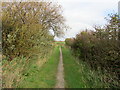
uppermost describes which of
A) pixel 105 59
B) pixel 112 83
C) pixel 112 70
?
pixel 105 59

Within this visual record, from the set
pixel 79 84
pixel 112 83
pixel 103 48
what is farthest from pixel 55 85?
pixel 103 48

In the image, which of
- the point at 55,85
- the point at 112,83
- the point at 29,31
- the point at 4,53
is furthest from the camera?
the point at 29,31

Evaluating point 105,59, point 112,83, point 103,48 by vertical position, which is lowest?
point 112,83

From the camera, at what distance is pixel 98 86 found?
5.02m

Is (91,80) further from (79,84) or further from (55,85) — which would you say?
(55,85)

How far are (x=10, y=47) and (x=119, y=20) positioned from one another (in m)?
6.24

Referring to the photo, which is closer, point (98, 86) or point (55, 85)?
point (98, 86)

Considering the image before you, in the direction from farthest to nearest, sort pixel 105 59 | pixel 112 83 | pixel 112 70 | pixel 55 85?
pixel 55 85 < pixel 105 59 < pixel 112 70 < pixel 112 83

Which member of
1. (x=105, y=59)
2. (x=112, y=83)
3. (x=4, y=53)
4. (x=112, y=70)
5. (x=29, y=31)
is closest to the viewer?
(x=112, y=83)

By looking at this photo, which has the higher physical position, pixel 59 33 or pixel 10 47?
pixel 59 33

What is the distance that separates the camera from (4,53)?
617 cm

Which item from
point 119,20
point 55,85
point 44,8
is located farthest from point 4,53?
point 44,8

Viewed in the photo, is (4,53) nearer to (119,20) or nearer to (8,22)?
(8,22)

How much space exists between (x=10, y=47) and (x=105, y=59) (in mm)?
5268
